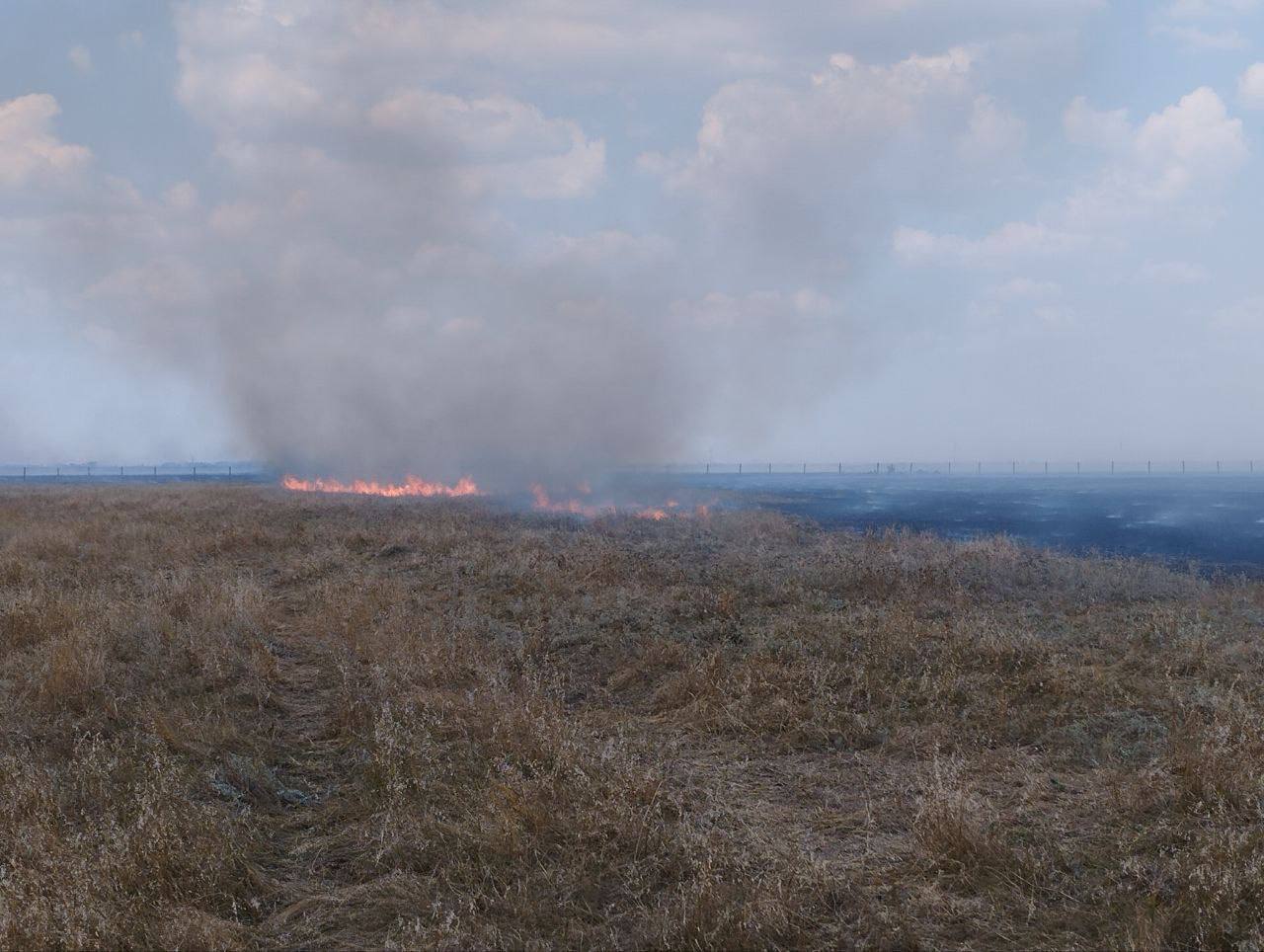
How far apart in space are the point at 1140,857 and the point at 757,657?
5.12m

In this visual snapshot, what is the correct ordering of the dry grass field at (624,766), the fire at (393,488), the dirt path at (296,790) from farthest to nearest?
the fire at (393,488)
the dirt path at (296,790)
the dry grass field at (624,766)

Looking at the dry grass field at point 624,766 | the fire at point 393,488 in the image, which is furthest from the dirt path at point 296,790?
the fire at point 393,488

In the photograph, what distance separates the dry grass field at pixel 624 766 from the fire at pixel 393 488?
3160 centimetres

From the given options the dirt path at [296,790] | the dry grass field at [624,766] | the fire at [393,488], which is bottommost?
the dirt path at [296,790]

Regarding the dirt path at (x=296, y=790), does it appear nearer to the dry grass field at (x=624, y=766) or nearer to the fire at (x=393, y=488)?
the dry grass field at (x=624, y=766)

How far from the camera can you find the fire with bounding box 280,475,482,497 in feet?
151

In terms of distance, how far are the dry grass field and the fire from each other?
31604 mm

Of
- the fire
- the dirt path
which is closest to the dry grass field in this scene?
the dirt path

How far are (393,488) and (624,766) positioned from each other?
150ft

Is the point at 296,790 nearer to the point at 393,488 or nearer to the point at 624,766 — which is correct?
the point at 624,766

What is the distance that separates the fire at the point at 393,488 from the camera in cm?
4597

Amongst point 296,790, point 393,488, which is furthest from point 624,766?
point 393,488

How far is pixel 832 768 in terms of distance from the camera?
6941 millimetres

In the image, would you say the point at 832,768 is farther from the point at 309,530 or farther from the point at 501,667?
the point at 309,530
